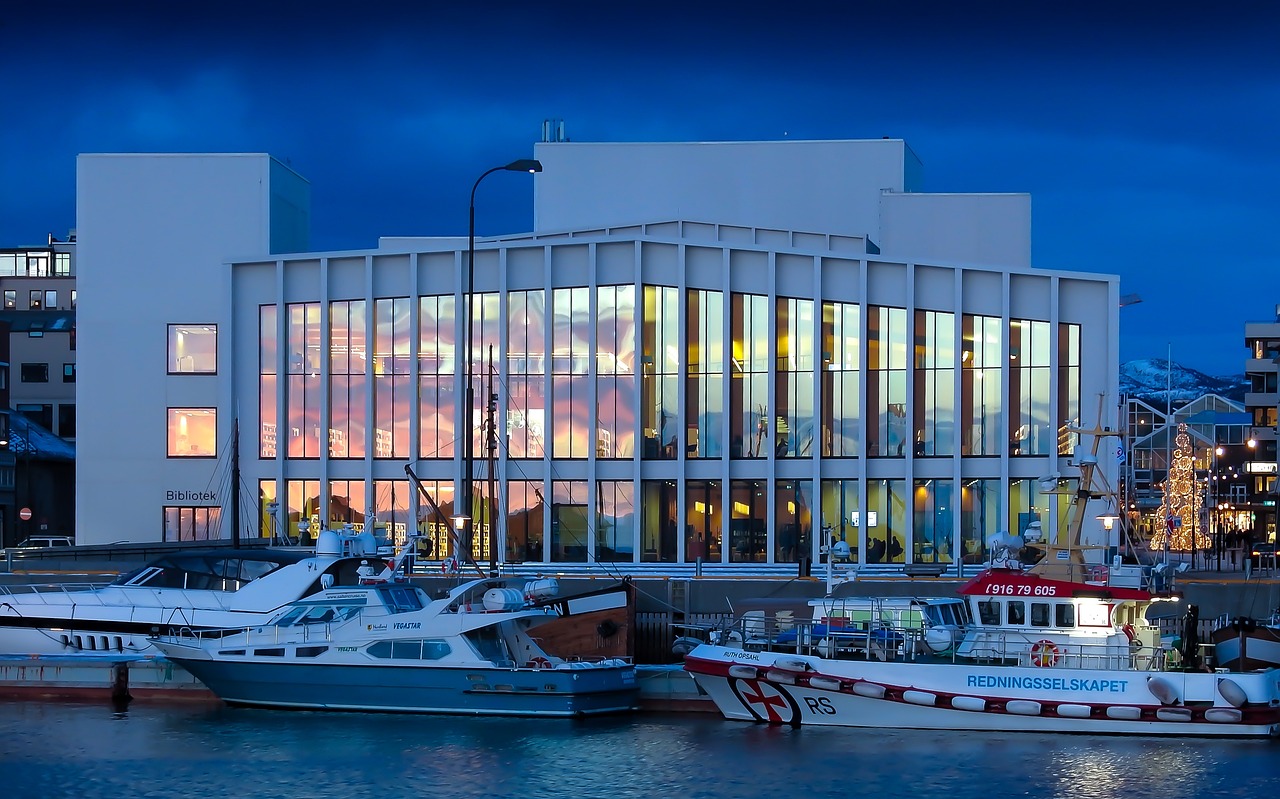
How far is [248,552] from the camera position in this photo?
37.5m

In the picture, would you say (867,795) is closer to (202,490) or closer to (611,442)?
(611,442)

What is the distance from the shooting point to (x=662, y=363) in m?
62.9

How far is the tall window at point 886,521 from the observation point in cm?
6141

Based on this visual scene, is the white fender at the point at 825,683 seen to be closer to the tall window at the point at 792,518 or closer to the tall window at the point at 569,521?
the tall window at the point at 792,518

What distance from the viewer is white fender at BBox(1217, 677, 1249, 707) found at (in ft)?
99.3

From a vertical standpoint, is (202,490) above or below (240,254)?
below

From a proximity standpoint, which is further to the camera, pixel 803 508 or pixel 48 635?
pixel 803 508

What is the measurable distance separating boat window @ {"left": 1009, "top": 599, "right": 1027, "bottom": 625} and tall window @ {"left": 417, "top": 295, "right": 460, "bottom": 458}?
3419 cm

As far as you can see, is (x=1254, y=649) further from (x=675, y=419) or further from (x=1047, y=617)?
(x=675, y=419)

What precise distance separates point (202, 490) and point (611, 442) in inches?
642

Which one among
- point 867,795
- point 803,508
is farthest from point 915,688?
point 803,508

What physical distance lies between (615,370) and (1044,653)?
33.2m

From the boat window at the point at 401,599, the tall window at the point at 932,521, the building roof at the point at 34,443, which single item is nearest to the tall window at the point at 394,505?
the tall window at the point at 932,521

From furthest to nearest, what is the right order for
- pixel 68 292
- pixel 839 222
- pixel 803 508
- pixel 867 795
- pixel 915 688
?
pixel 68 292
pixel 839 222
pixel 803 508
pixel 915 688
pixel 867 795
